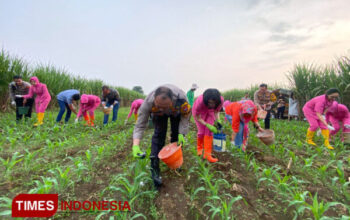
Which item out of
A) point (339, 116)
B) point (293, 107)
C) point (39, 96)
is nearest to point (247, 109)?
point (339, 116)

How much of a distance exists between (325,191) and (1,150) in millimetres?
4950

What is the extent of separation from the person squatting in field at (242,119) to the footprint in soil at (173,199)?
1579 millimetres

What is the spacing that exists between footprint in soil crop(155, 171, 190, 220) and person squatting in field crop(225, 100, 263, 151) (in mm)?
1579

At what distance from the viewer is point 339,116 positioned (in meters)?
4.00

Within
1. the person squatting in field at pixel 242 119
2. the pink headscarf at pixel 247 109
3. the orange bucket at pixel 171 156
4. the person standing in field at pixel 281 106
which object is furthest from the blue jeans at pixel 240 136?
the person standing in field at pixel 281 106

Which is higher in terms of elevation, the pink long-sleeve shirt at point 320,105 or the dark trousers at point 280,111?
the pink long-sleeve shirt at point 320,105

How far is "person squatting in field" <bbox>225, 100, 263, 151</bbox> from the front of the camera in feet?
10.3

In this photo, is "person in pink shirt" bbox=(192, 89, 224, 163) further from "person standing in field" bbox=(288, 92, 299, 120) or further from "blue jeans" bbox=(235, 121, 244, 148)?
"person standing in field" bbox=(288, 92, 299, 120)

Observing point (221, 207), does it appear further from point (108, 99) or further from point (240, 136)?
point (108, 99)

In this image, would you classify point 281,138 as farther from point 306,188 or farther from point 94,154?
point 94,154

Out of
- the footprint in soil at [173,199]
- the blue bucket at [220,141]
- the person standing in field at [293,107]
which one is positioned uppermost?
the person standing in field at [293,107]

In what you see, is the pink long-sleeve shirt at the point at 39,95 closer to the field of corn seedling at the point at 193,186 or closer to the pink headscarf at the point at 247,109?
the field of corn seedling at the point at 193,186

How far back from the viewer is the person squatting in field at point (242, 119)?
3.15m

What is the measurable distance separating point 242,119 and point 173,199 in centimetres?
205
